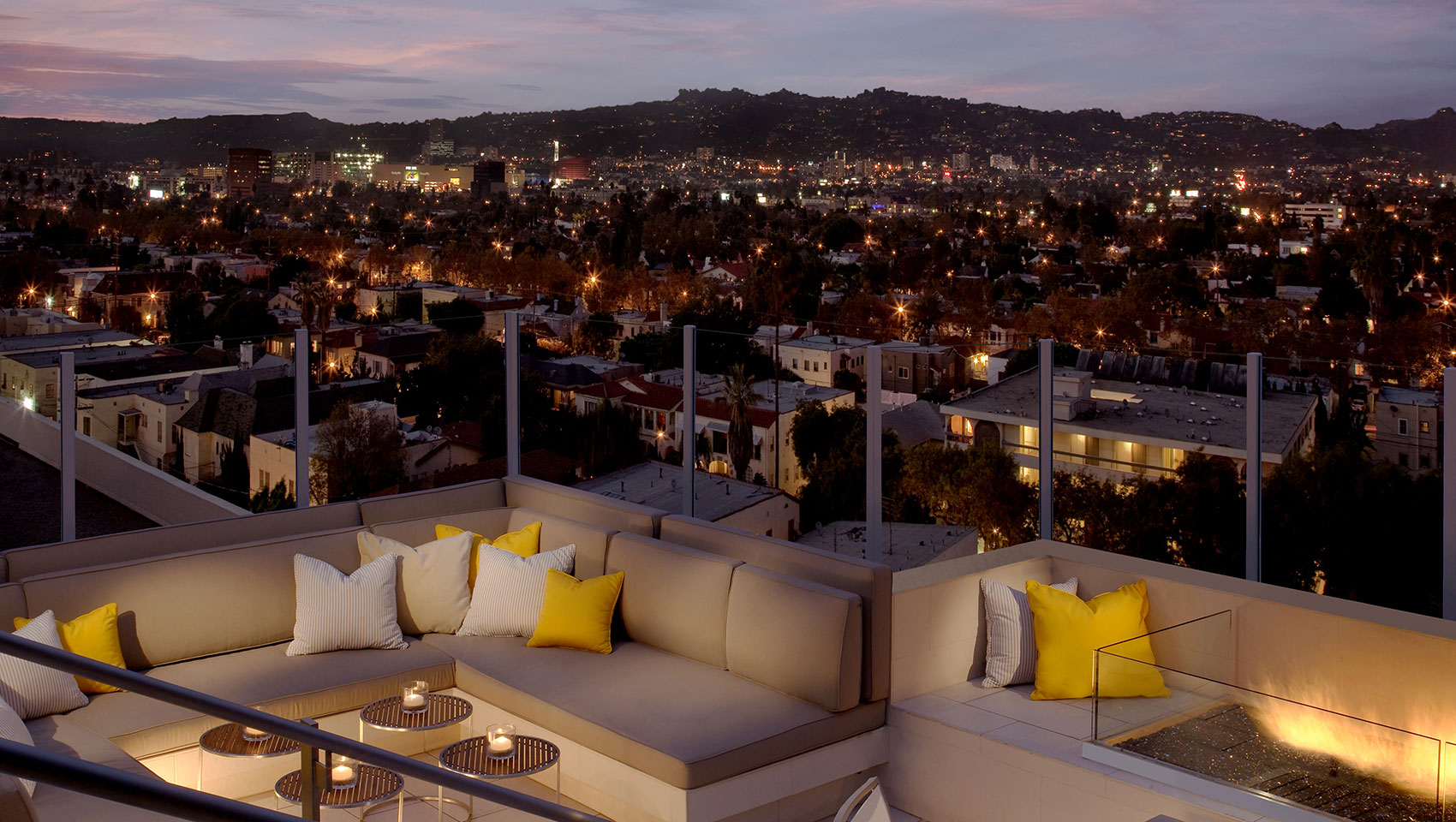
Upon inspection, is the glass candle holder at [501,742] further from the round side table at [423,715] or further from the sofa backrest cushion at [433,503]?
the sofa backrest cushion at [433,503]

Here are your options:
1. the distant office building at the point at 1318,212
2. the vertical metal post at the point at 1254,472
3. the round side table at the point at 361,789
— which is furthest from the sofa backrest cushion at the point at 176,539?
the distant office building at the point at 1318,212

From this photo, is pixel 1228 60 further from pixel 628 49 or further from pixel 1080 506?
pixel 1080 506

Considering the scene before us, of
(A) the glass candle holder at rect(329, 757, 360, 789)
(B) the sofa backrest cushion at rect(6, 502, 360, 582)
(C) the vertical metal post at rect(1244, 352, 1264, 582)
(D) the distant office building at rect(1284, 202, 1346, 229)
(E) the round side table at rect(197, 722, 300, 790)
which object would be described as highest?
(D) the distant office building at rect(1284, 202, 1346, 229)

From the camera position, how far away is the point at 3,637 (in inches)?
45.7

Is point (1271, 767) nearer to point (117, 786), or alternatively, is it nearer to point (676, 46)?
point (117, 786)

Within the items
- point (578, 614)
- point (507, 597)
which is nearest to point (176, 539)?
point (507, 597)

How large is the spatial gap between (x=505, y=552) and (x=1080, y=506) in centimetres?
237

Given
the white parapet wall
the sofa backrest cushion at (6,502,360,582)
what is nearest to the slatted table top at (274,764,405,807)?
the sofa backrest cushion at (6,502,360,582)

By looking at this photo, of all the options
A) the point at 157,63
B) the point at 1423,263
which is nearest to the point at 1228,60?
the point at 1423,263

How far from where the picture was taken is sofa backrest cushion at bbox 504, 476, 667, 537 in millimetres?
4426

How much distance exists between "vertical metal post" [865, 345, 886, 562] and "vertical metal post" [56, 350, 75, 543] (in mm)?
3138

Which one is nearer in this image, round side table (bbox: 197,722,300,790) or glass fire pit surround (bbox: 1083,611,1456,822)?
glass fire pit surround (bbox: 1083,611,1456,822)

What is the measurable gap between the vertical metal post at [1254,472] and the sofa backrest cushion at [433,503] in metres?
3.12

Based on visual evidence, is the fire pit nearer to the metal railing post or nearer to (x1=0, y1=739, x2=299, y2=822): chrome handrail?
the metal railing post
